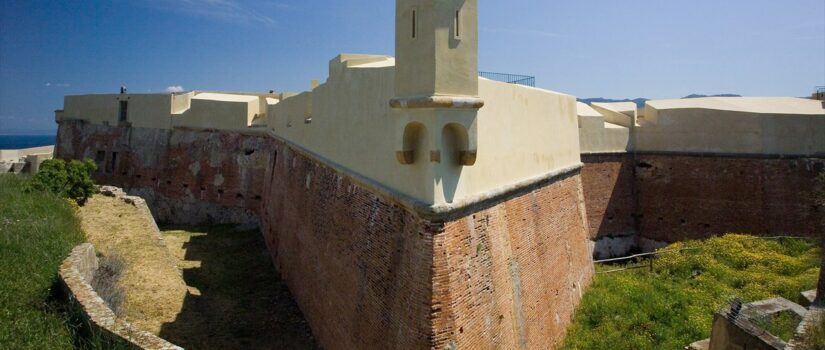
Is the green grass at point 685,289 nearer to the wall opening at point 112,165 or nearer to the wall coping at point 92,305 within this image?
the wall coping at point 92,305

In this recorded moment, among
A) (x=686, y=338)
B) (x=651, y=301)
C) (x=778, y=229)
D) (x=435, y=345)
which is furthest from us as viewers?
(x=778, y=229)

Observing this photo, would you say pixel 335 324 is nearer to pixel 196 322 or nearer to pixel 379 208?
pixel 379 208

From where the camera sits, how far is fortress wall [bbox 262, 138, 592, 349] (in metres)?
6.41

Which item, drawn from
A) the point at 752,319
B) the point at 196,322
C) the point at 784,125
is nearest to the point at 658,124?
the point at 784,125

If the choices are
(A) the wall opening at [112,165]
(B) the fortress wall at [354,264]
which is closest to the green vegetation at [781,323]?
(B) the fortress wall at [354,264]

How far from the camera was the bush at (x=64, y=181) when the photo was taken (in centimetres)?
1459

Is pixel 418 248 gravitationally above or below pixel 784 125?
below

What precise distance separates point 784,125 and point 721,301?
345 inches

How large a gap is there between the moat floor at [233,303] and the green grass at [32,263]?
96.6 inches

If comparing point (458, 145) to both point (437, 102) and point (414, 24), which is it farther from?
point (414, 24)

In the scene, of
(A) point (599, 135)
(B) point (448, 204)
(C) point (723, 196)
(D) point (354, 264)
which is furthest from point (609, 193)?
(B) point (448, 204)

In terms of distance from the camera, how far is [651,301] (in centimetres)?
1165

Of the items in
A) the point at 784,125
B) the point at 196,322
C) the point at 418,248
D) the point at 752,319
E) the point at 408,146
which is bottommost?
the point at 196,322

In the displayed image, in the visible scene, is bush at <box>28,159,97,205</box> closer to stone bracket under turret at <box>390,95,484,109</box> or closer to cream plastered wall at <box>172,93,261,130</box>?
cream plastered wall at <box>172,93,261,130</box>
